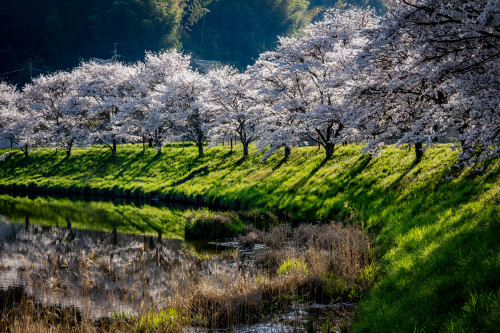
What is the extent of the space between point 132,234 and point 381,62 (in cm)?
1360

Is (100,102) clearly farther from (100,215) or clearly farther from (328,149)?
(328,149)

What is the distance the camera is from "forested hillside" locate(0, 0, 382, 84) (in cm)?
10356

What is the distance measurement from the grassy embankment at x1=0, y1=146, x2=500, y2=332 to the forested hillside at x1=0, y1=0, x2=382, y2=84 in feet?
228

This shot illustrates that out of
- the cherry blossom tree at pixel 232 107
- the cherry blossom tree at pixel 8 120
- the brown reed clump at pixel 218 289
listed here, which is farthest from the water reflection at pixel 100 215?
the cherry blossom tree at pixel 8 120

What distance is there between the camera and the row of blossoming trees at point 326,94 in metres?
8.87

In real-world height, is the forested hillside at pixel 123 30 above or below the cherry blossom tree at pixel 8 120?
above

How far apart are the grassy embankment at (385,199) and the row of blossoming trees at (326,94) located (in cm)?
153

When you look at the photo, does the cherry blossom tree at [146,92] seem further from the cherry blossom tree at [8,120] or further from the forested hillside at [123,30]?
the forested hillside at [123,30]

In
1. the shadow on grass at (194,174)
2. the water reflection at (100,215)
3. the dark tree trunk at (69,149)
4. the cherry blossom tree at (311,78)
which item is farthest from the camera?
the dark tree trunk at (69,149)

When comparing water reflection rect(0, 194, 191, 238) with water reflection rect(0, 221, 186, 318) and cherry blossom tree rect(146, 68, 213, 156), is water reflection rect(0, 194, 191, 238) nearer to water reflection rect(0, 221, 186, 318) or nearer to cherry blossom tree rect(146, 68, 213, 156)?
water reflection rect(0, 221, 186, 318)

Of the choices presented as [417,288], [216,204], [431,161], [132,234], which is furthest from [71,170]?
[417,288]

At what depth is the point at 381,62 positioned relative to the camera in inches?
558

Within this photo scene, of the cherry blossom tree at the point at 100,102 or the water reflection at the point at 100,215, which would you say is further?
the cherry blossom tree at the point at 100,102

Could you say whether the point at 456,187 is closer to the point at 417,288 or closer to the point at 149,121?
the point at 417,288
